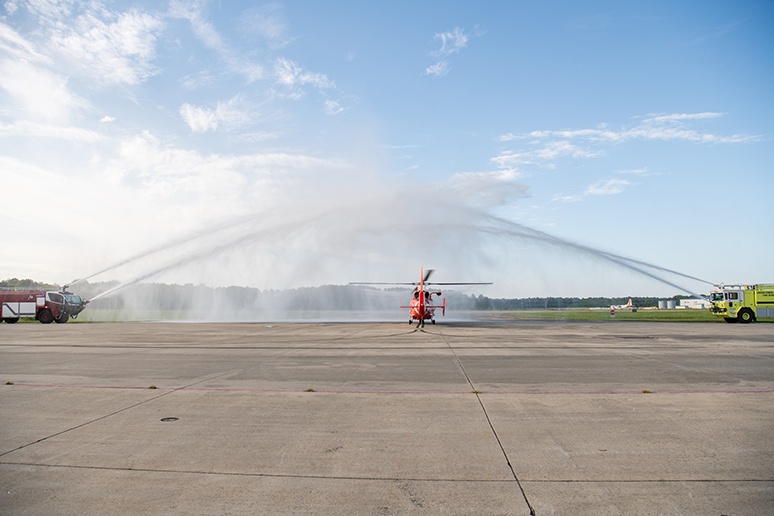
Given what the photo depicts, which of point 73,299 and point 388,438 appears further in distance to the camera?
point 73,299

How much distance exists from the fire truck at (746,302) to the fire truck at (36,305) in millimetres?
54421

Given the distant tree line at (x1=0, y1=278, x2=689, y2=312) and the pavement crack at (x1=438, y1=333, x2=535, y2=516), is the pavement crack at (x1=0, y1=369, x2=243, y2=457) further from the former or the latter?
the distant tree line at (x1=0, y1=278, x2=689, y2=312)

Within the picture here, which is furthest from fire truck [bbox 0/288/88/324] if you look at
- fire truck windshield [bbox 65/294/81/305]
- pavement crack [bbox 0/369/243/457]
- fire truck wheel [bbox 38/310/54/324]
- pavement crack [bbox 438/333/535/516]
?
pavement crack [bbox 438/333/535/516]

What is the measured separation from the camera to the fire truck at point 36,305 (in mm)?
39312

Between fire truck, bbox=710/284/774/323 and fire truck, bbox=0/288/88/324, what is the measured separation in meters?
54.4

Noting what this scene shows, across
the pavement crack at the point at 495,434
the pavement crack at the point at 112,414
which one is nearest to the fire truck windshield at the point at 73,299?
the pavement crack at the point at 112,414

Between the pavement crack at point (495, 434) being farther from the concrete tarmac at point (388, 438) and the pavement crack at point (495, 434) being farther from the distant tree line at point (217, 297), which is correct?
the distant tree line at point (217, 297)

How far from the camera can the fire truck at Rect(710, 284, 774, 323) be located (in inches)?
1474

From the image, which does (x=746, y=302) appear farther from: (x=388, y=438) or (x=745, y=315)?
(x=388, y=438)

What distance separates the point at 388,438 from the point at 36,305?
43.3m

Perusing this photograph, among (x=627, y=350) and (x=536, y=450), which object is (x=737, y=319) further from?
(x=536, y=450)

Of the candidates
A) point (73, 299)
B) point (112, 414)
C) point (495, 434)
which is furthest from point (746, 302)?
point (73, 299)

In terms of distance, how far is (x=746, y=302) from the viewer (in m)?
37.8

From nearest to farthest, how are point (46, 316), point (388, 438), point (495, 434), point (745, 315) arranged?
1. point (388, 438)
2. point (495, 434)
3. point (745, 315)
4. point (46, 316)
